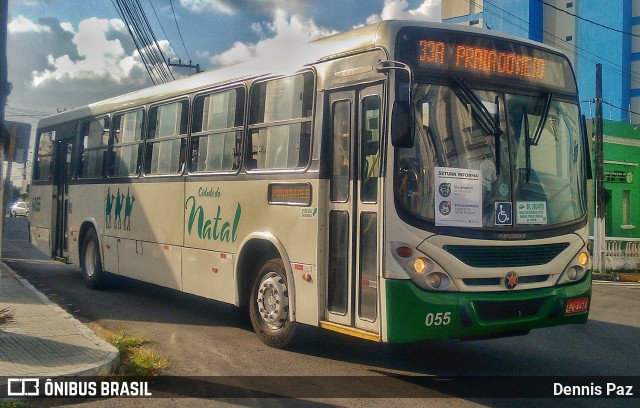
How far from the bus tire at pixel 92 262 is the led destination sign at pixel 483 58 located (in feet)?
27.2

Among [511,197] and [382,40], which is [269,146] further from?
[511,197]

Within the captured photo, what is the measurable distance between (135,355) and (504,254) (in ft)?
13.4

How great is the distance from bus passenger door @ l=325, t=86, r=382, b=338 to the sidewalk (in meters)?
2.42

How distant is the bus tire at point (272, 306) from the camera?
8.02 meters

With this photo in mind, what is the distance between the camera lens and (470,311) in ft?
21.3

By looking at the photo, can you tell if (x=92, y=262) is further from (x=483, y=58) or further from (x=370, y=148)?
(x=483, y=58)

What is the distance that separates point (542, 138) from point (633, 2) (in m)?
56.5

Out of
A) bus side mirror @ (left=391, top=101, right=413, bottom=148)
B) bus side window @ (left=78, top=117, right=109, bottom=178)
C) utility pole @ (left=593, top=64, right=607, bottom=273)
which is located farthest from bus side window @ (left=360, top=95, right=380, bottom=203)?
utility pole @ (left=593, top=64, right=607, bottom=273)

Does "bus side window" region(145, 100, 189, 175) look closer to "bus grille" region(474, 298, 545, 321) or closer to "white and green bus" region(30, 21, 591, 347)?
"white and green bus" region(30, 21, 591, 347)

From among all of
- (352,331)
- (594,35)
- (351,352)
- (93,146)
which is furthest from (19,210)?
(352,331)

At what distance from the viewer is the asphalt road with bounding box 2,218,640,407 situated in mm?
6963

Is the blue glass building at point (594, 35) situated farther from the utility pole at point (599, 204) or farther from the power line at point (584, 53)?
the utility pole at point (599, 204)

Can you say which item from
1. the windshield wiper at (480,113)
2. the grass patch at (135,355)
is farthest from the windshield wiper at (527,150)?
the grass patch at (135,355)

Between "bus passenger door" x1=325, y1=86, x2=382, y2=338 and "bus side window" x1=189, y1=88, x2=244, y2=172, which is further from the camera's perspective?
"bus side window" x1=189, y1=88, x2=244, y2=172
